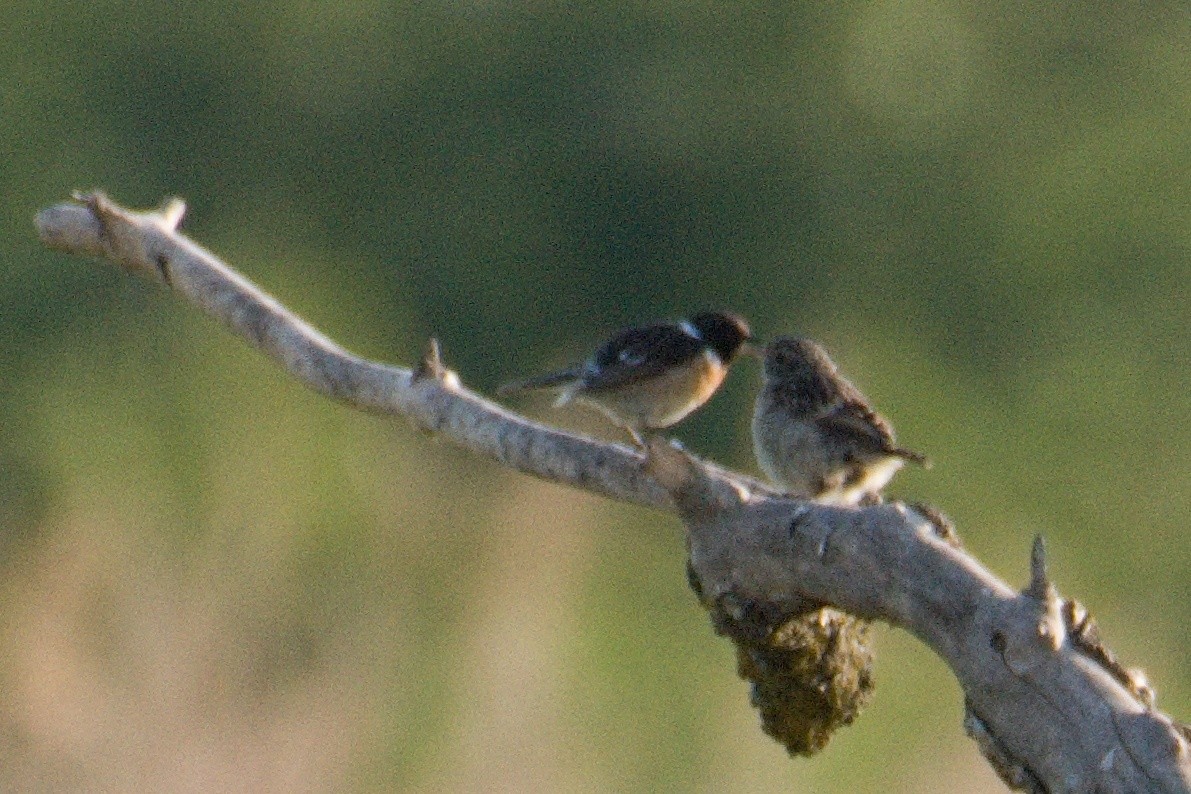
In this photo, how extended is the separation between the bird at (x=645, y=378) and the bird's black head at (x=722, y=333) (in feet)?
0.09

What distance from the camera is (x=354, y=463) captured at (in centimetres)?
1022

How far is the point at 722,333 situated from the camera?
7594mm

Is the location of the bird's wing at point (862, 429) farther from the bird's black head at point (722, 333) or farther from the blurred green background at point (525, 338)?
the blurred green background at point (525, 338)

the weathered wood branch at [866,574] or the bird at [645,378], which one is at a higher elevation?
the bird at [645,378]

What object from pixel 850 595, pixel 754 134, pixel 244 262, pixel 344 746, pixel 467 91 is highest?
pixel 754 134

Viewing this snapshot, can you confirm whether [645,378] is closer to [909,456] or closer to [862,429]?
[862,429]

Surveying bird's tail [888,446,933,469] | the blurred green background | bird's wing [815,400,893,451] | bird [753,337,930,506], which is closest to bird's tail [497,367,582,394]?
bird [753,337,930,506]

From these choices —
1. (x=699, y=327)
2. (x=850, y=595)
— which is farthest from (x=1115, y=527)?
(x=850, y=595)

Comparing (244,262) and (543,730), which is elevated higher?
(244,262)

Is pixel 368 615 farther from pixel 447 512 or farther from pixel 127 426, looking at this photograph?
pixel 127 426

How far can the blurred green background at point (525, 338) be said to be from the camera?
9016 mm

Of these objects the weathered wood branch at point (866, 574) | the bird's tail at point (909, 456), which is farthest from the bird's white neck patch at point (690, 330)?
the weathered wood branch at point (866, 574)

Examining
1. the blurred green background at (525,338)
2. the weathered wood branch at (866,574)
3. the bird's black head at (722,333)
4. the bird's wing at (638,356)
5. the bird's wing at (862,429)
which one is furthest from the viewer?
the blurred green background at (525,338)

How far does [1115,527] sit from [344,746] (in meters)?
5.07
